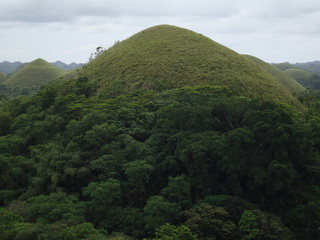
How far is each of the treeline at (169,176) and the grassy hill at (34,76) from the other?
2870 inches

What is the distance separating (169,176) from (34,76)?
288 ft

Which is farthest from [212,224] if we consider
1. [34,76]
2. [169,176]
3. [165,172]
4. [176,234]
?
[34,76]

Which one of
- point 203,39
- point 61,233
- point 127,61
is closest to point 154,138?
point 61,233

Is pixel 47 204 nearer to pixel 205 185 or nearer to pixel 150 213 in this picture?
pixel 150 213

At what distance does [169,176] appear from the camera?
642 inches

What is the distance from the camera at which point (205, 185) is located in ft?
51.6

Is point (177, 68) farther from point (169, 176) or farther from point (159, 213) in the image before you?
point (159, 213)

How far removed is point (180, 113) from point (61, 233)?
10675 millimetres

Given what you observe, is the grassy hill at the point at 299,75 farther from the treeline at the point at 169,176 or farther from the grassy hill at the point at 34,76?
the treeline at the point at 169,176

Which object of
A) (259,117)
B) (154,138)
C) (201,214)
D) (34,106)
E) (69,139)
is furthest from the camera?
(34,106)

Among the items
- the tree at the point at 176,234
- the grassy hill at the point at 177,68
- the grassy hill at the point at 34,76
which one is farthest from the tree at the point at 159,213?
the grassy hill at the point at 34,76

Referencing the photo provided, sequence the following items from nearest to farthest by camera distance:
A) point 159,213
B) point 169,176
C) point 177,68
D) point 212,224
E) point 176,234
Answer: point 176,234, point 212,224, point 159,213, point 169,176, point 177,68

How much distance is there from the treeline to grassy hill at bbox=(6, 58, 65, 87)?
7291 centimetres

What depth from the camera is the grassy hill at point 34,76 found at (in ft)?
287
